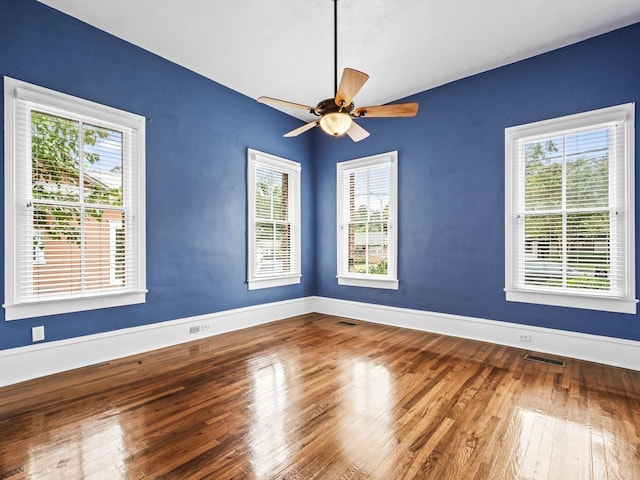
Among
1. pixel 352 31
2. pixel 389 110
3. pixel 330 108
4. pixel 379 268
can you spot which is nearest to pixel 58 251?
pixel 330 108

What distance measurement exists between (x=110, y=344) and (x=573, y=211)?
16.8 ft

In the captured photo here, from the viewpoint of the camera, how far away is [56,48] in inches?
123

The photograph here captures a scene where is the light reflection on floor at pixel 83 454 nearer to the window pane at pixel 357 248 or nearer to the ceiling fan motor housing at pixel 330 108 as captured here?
the ceiling fan motor housing at pixel 330 108

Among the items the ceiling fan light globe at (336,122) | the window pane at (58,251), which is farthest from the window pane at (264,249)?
the ceiling fan light globe at (336,122)

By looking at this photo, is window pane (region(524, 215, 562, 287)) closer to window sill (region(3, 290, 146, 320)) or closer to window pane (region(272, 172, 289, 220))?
window pane (region(272, 172, 289, 220))

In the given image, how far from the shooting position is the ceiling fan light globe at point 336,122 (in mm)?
2678

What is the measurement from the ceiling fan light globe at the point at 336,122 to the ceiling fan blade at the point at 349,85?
0.09 m

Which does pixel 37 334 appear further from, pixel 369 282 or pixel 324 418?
pixel 369 282

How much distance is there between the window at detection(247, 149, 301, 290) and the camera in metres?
4.89

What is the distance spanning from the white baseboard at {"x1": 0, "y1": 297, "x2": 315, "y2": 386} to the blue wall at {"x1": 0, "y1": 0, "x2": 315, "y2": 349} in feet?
0.29

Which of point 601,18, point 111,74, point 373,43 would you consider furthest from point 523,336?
point 111,74

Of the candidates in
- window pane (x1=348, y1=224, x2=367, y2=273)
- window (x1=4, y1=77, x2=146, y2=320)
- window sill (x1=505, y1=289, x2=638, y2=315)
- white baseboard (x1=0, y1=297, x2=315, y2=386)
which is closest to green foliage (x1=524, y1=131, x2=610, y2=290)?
window sill (x1=505, y1=289, x2=638, y2=315)

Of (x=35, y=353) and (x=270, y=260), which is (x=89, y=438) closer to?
(x=35, y=353)

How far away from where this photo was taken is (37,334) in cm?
299
